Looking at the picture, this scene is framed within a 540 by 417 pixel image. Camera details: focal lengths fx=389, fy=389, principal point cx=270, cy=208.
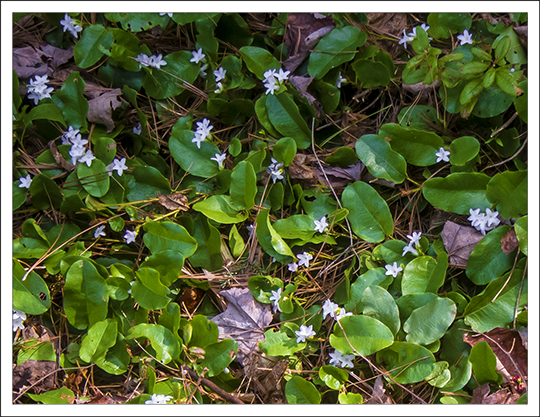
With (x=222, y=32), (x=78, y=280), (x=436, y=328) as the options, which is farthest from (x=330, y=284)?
(x=222, y=32)

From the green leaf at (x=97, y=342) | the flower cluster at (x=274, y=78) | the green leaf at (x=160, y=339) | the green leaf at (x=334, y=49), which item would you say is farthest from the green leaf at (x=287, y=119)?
the green leaf at (x=97, y=342)

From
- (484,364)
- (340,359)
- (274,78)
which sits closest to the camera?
(484,364)

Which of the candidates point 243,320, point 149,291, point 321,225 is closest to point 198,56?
point 321,225

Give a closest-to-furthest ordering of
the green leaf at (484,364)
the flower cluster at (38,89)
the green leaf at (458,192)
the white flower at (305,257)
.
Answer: the green leaf at (484,364) → the green leaf at (458,192) → the white flower at (305,257) → the flower cluster at (38,89)

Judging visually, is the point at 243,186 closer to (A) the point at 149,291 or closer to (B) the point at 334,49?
(A) the point at 149,291

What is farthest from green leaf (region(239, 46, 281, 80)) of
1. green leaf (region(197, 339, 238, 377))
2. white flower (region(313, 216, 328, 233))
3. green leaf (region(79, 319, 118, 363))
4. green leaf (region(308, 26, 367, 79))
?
green leaf (region(79, 319, 118, 363))

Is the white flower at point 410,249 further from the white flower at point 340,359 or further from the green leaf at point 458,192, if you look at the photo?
the white flower at point 340,359

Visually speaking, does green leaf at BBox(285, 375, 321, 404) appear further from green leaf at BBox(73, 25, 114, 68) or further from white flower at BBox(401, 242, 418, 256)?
green leaf at BBox(73, 25, 114, 68)
